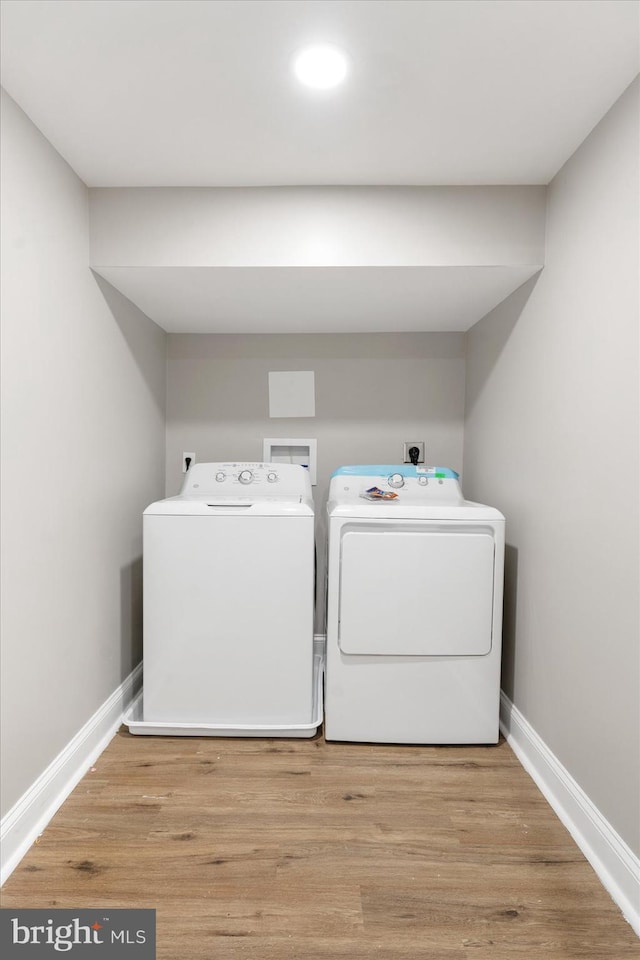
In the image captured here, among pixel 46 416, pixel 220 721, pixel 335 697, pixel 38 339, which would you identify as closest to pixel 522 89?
pixel 38 339

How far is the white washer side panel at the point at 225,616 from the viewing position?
75.6 inches

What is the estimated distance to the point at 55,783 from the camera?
1548 millimetres

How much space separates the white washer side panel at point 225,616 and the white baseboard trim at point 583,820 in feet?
2.62

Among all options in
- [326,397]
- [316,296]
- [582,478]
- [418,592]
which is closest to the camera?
[582,478]

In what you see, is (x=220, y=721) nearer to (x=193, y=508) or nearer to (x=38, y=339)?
(x=193, y=508)

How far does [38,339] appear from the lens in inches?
58.1

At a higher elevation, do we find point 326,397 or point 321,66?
point 321,66

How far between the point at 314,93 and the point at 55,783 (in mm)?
2066

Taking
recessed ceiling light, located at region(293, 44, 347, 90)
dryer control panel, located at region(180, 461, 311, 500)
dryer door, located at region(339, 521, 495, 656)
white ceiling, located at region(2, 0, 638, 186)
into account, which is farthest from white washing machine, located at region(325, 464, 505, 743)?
recessed ceiling light, located at region(293, 44, 347, 90)

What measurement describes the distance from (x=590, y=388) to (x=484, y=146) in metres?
0.80

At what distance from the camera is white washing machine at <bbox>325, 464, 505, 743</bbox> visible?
1.88m

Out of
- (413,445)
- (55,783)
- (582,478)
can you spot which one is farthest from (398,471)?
(55,783)
